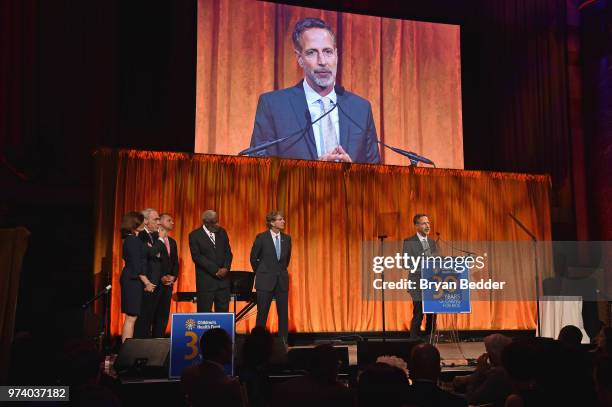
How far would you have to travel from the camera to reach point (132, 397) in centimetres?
428

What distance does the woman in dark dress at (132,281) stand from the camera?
6.29 m

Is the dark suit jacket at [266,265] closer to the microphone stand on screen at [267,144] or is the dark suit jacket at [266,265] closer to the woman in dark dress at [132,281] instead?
the woman in dark dress at [132,281]

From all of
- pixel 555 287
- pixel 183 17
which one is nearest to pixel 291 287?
pixel 555 287

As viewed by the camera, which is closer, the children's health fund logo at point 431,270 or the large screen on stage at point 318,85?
the children's health fund logo at point 431,270

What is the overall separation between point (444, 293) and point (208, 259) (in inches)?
114

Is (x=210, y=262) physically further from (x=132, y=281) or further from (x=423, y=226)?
(x=423, y=226)

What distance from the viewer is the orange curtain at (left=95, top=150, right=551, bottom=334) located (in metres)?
8.97

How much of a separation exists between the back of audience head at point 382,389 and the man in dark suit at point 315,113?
7092mm

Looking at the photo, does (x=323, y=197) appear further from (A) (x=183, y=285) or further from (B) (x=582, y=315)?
(B) (x=582, y=315)

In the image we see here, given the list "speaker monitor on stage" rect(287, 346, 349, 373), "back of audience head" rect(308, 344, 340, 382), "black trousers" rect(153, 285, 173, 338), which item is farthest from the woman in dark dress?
"back of audience head" rect(308, 344, 340, 382)

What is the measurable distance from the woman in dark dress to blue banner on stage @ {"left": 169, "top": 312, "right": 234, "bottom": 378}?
6.21 feet

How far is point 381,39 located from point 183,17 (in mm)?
3253

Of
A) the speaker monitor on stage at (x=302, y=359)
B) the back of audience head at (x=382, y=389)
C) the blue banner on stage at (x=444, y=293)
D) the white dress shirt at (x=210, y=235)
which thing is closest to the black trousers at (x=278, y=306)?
the white dress shirt at (x=210, y=235)

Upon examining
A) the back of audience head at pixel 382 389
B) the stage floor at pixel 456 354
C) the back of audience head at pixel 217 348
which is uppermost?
the back of audience head at pixel 217 348
